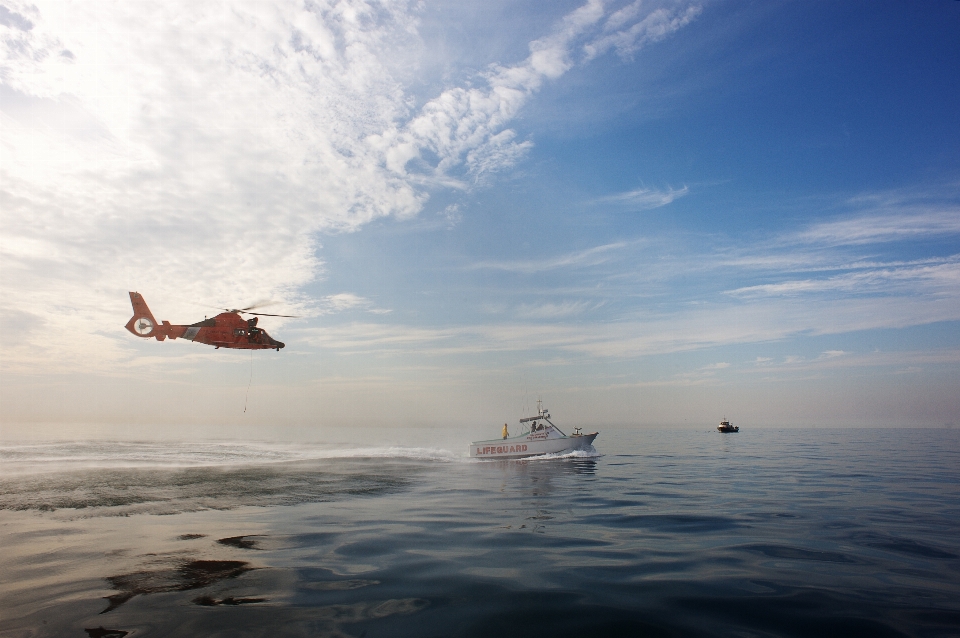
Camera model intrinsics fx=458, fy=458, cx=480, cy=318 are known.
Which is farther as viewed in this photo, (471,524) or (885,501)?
(885,501)

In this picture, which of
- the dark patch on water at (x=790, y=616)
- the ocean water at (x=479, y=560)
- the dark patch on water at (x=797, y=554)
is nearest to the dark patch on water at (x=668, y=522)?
the ocean water at (x=479, y=560)

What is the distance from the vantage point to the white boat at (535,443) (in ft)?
133

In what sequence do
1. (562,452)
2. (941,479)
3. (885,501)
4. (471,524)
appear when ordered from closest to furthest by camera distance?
(471,524), (885,501), (941,479), (562,452)

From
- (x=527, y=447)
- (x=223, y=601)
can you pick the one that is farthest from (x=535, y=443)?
(x=223, y=601)

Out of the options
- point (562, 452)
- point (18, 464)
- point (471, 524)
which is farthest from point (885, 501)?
point (18, 464)

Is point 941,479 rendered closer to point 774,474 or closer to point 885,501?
point 774,474

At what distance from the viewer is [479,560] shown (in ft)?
34.2

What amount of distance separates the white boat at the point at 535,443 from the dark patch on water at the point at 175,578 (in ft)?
105

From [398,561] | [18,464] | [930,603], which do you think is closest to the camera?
[930,603]

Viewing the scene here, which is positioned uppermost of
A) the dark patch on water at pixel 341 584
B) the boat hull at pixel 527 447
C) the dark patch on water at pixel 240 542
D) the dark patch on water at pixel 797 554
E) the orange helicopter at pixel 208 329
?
the orange helicopter at pixel 208 329

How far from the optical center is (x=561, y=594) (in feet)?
27.2

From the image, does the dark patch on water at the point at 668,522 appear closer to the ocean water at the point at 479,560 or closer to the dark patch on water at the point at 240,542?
the ocean water at the point at 479,560

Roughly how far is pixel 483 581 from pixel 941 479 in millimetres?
29876

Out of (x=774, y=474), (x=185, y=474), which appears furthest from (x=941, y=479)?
(x=185, y=474)
